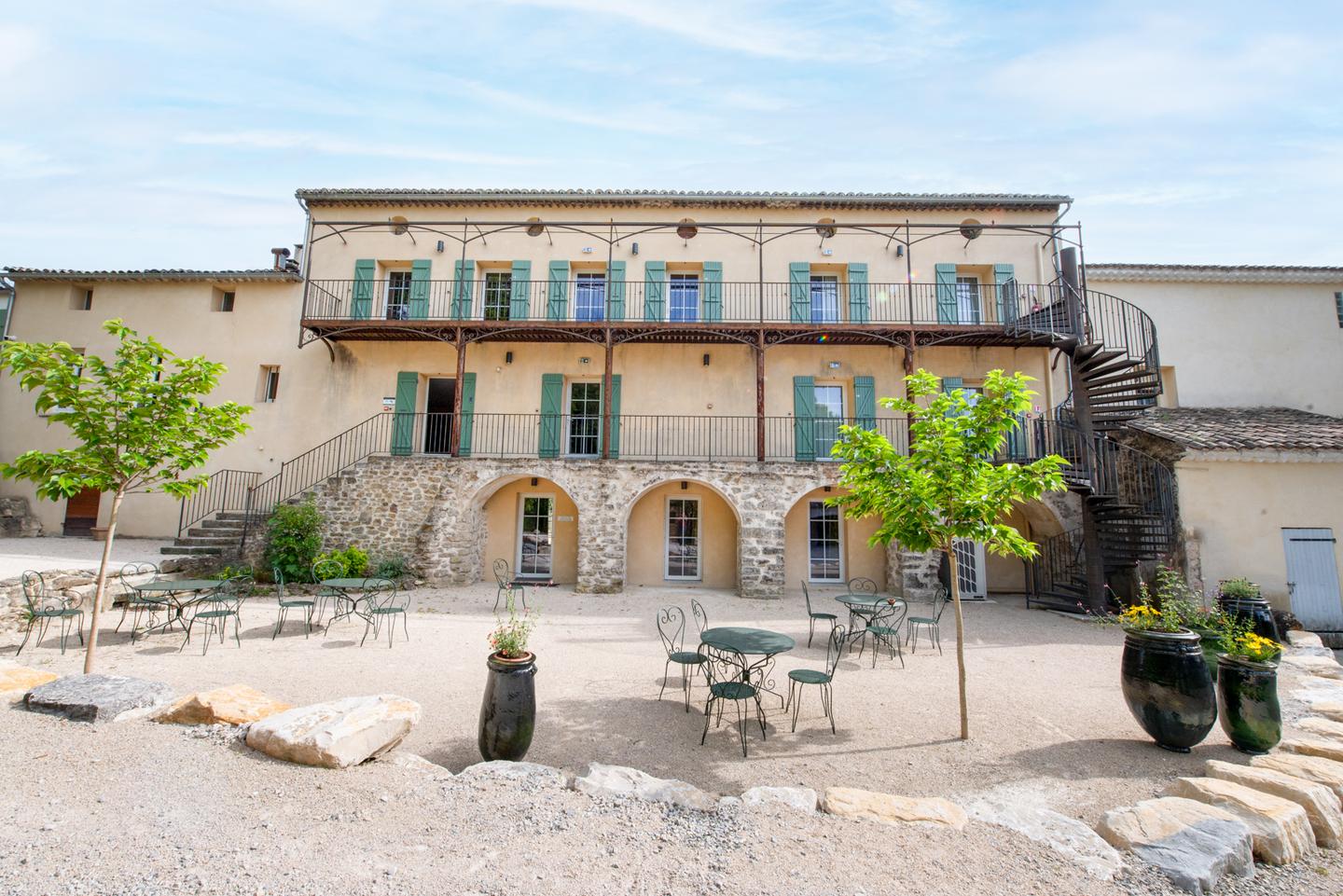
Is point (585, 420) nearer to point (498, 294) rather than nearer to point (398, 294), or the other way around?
point (498, 294)

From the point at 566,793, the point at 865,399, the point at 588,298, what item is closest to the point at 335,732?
the point at 566,793

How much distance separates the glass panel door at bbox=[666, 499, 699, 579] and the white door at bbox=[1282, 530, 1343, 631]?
32.0 feet

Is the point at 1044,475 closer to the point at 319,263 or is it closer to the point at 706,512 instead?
the point at 706,512

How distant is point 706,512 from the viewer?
12.0 meters

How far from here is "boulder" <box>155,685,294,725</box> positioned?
3838mm

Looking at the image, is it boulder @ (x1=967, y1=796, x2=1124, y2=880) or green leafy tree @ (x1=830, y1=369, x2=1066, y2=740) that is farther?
green leafy tree @ (x1=830, y1=369, x2=1066, y2=740)

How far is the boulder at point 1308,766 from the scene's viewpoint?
3.38 m

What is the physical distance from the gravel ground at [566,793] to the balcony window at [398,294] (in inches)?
340

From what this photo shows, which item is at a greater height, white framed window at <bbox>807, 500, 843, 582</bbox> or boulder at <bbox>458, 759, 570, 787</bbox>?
white framed window at <bbox>807, 500, 843, 582</bbox>

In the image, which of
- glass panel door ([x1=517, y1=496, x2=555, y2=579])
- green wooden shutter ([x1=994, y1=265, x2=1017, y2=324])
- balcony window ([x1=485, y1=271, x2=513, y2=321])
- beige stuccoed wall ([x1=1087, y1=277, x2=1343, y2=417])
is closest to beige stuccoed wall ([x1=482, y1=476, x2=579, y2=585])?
glass panel door ([x1=517, y1=496, x2=555, y2=579])

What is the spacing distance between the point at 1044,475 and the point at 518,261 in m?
11.5

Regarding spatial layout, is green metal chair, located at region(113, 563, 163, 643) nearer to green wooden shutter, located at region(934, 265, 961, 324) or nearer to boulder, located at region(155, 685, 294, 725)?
boulder, located at region(155, 685, 294, 725)

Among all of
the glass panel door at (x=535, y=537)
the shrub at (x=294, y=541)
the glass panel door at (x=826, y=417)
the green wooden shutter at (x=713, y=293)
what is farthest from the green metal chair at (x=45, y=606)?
the glass panel door at (x=826, y=417)

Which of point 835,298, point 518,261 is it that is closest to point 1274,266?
point 835,298
